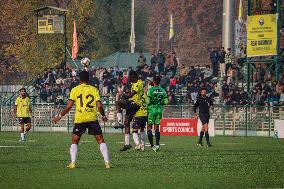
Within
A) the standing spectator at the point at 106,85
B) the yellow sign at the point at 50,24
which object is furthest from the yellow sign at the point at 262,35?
the yellow sign at the point at 50,24

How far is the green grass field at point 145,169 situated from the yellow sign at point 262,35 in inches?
784

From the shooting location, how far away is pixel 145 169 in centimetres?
2269

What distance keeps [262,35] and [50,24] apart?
13.8 metres

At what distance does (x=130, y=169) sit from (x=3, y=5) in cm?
5515

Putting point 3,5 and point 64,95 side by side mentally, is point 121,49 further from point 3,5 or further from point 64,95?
point 64,95

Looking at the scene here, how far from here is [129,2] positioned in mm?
104562

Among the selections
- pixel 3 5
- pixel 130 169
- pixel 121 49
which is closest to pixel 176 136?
pixel 130 169

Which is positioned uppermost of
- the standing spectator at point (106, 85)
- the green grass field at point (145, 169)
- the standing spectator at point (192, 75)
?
the standing spectator at point (192, 75)

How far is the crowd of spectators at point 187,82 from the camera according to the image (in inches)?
1950

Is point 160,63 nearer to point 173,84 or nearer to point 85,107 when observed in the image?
point 173,84

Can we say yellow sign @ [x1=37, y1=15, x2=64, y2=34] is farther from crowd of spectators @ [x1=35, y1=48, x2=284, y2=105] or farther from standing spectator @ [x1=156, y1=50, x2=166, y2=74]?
standing spectator @ [x1=156, y1=50, x2=166, y2=74]

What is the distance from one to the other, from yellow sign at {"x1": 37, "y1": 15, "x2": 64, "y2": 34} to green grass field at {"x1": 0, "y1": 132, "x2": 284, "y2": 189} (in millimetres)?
27167

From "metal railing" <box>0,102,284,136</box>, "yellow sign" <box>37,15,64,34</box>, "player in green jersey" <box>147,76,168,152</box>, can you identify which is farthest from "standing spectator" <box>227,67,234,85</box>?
"player in green jersey" <box>147,76,168,152</box>

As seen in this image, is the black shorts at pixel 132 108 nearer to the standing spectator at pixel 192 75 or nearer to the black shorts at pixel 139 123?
the black shorts at pixel 139 123
